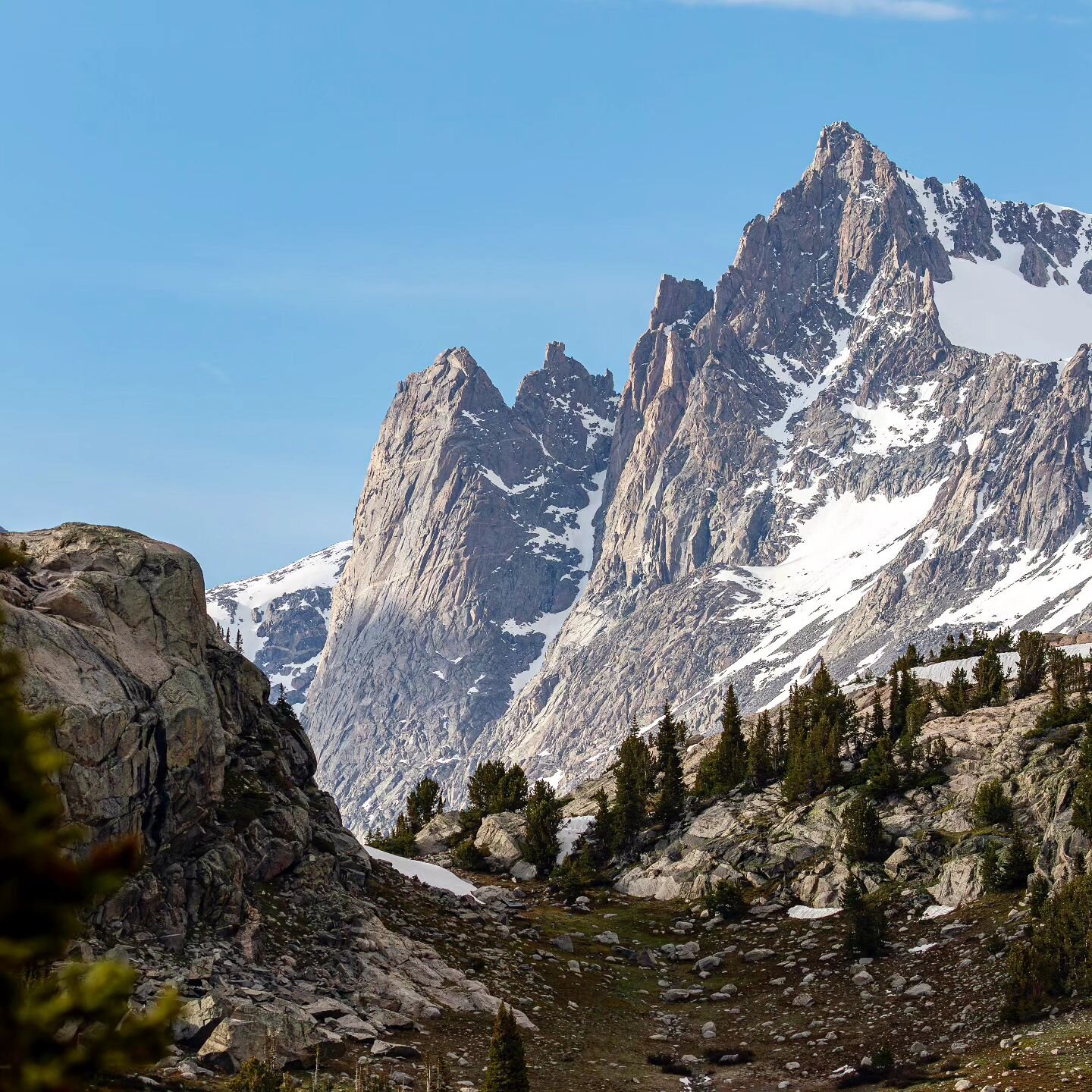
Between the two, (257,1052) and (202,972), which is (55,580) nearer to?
(202,972)

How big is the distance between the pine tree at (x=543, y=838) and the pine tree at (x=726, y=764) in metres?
14.0

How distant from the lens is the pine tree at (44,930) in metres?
5.74

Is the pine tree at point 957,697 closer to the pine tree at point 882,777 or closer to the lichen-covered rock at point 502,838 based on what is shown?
the pine tree at point 882,777

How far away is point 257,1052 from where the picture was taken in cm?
4109

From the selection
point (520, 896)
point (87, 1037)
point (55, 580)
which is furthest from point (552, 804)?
point (87, 1037)

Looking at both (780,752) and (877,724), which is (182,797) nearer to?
(780,752)

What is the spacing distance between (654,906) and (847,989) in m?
25.4

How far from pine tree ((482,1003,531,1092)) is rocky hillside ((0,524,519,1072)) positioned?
7248 mm

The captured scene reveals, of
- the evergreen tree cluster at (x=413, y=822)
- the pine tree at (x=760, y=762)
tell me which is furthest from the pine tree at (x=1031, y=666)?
the evergreen tree cluster at (x=413, y=822)

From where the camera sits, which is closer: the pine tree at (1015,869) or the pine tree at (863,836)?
the pine tree at (1015,869)

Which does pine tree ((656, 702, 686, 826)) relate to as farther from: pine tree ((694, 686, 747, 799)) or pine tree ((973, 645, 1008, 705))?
pine tree ((973, 645, 1008, 705))

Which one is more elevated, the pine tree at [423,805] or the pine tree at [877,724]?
the pine tree at [877,724]

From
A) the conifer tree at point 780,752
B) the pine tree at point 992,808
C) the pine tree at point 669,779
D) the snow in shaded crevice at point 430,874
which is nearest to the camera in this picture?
the pine tree at point 992,808

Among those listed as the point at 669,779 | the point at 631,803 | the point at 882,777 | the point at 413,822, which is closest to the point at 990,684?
the point at 882,777
